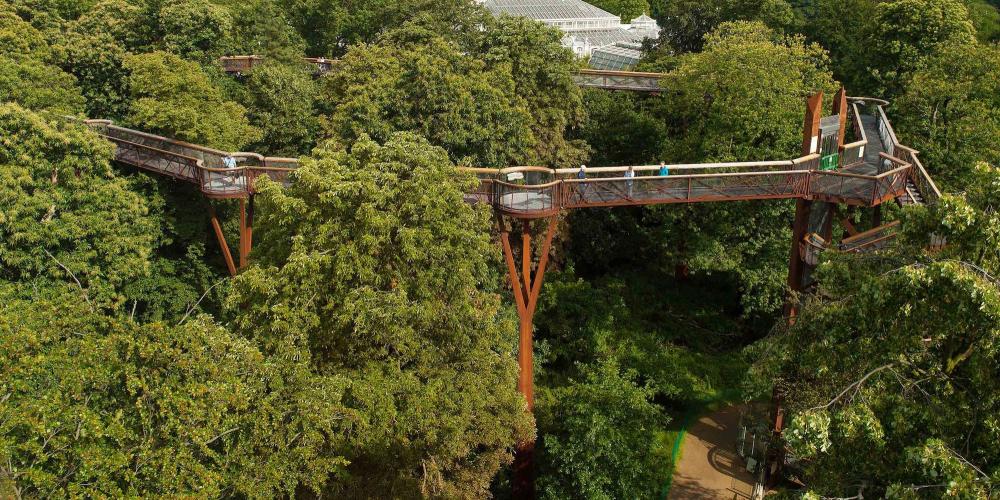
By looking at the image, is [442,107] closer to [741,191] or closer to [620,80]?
[741,191]

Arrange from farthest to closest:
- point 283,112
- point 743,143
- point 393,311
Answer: point 283,112 < point 743,143 < point 393,311

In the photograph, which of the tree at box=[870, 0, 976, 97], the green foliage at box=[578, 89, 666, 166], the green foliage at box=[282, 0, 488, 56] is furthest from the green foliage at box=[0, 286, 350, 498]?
the green foliage at box=[282, 0, 488, 56]

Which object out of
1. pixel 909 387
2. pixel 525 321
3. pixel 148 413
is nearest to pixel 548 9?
pixel 525 321

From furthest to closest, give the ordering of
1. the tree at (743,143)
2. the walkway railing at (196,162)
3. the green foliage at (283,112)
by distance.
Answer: the green foliage at (283,112), the tree at (743,143), the walkway railing at (196,162)

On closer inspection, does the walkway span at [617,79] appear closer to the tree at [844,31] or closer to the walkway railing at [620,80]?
the walkway railing at [620,80]

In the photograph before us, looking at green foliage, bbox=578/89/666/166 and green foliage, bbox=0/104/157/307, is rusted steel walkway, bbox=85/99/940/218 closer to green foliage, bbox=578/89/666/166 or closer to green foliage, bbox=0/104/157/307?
green foliage, bbox=0/104/157/307

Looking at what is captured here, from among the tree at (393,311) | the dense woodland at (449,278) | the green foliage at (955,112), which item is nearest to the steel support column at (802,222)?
the dense woodland at (449,278)

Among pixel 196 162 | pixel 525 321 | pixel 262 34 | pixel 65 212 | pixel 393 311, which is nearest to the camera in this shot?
pixel 393 311
